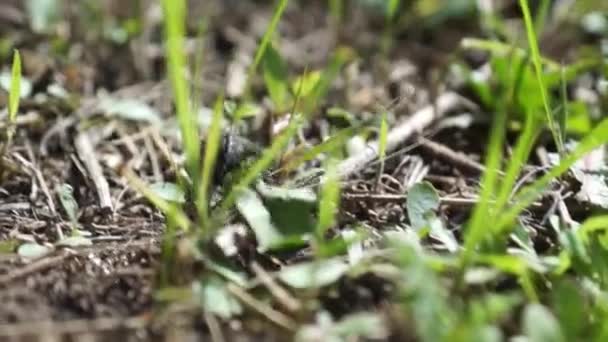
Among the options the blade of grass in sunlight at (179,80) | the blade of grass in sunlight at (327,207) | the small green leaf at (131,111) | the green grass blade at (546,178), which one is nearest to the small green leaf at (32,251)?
the blade of grass in sunlight at (179,80)

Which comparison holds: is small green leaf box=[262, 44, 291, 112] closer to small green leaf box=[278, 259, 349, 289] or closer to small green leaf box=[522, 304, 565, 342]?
small green leaf box=[278, 259, 349, 289]

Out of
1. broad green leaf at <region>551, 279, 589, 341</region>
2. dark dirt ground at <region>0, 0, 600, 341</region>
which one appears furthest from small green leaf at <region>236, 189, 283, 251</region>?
broad green leaf at <region>551, 279, 589, 341</region>

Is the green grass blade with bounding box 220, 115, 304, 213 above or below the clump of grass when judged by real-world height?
below

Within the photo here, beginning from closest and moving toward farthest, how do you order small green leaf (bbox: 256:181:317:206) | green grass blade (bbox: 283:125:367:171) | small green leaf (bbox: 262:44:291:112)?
small green leaf (bbox: 256:181:317:206) → green grass blade (bbox: 283:125:367:171) → small green leaf (bbox: 262:44:291:112)

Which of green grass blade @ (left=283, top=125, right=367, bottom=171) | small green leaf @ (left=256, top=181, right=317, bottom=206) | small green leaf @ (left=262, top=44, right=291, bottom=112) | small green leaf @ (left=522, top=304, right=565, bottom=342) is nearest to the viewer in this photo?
small green leaf @ (left=522, top=304, right=565, bottom=342)

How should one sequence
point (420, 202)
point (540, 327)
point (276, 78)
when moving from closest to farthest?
point (540, 327) → point (420, 202) → point (276, 78)

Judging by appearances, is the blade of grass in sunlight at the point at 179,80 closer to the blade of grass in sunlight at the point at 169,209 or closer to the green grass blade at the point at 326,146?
the blade of grass in sunlight at the point at 169,209

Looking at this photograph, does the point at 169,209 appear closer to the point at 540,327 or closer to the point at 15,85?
the point at 15,85

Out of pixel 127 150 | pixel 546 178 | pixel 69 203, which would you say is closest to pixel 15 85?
pixel 69 203
